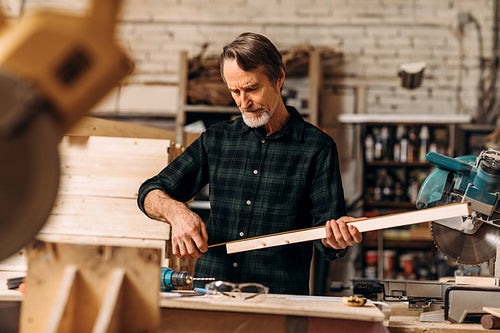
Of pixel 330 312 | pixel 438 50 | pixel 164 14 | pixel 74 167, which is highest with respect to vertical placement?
pixel 164 14

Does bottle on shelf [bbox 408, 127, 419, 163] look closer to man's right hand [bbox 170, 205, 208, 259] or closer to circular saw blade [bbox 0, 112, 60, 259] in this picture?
man's right hand [bbox 170, 205, 208, 259]

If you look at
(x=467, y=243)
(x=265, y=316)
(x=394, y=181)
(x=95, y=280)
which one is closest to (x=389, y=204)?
(x=394, y=181)

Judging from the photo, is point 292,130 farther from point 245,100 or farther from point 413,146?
point 413,146

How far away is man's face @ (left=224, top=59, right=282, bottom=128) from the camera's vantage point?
1936 millimetres

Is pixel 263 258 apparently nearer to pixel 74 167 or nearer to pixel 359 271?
pixel 74 167

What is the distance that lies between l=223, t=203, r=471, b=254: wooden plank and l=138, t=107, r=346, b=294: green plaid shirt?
0.21m

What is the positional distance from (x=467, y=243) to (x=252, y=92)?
1.02 meters

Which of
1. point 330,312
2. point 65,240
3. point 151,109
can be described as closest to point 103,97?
point 65,240

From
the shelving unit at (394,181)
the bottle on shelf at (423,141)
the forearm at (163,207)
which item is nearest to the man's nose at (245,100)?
the forearm at (163,207)

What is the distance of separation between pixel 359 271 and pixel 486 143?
1713mm

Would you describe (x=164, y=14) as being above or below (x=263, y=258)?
above

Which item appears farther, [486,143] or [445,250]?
[486,143]

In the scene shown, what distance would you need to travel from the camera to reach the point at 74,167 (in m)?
2.39

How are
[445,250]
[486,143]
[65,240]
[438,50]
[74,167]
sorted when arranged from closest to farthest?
[65,240] < [445,250] < [74,167] < [486,143] < [438,50]
